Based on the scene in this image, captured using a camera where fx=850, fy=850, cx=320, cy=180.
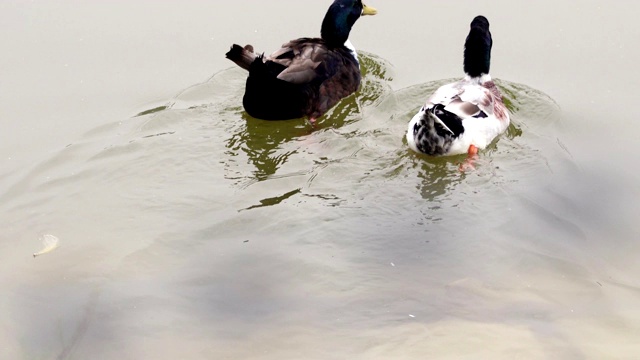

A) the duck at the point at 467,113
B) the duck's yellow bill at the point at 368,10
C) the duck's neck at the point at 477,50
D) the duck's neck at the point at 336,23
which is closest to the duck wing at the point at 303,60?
the duck's neck at the point at 336,23

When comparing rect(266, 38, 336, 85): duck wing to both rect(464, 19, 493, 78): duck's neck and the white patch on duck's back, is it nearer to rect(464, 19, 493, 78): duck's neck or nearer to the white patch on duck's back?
the white patch on duck's back

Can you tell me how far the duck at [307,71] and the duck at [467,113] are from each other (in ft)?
3.73

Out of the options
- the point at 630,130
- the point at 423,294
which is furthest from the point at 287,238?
the point at 630,130

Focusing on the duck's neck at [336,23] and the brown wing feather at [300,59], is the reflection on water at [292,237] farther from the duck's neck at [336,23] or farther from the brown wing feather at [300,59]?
the duck's neck at [336,23]

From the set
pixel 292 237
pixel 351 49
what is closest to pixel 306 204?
pixel 292 237

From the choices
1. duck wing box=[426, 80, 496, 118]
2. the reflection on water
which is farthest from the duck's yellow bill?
duck wing box=[426, 80, 496, 118]

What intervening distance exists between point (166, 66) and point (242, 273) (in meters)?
3.77

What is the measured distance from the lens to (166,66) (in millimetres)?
9406

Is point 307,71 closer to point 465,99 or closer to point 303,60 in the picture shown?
point 303,60

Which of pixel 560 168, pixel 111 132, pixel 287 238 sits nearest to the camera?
pixel 287 238

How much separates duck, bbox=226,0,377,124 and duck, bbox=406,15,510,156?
44.7 inches

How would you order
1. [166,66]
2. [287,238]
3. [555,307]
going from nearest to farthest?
[555,307], [287,238], [166,66]

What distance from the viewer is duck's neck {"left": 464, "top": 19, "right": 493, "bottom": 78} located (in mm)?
8758

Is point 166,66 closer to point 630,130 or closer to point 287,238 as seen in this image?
point 287,238
